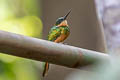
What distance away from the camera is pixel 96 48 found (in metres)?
2.45

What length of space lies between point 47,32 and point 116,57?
85.2 inches

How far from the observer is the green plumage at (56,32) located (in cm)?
314

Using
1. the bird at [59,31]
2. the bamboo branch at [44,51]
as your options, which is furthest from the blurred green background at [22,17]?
the bamboo branch at [44,51]

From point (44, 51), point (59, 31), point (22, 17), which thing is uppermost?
point (44, 51)

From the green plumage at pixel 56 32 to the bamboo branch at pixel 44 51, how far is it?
6.63ft

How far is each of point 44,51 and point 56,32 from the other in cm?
238

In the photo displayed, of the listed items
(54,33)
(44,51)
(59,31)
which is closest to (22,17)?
(59,31)

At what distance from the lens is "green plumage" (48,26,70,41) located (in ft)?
10.3

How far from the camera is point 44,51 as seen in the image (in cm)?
96

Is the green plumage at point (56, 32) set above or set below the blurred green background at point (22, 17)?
above

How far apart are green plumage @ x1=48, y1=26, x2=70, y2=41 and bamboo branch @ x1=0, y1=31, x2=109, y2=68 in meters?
2.02

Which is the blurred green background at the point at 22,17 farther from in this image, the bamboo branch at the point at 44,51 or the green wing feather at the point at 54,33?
the bamboo branch at the point at 44,51

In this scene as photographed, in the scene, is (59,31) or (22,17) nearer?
(59,31)

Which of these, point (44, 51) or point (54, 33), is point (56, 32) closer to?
point (54, 33)
